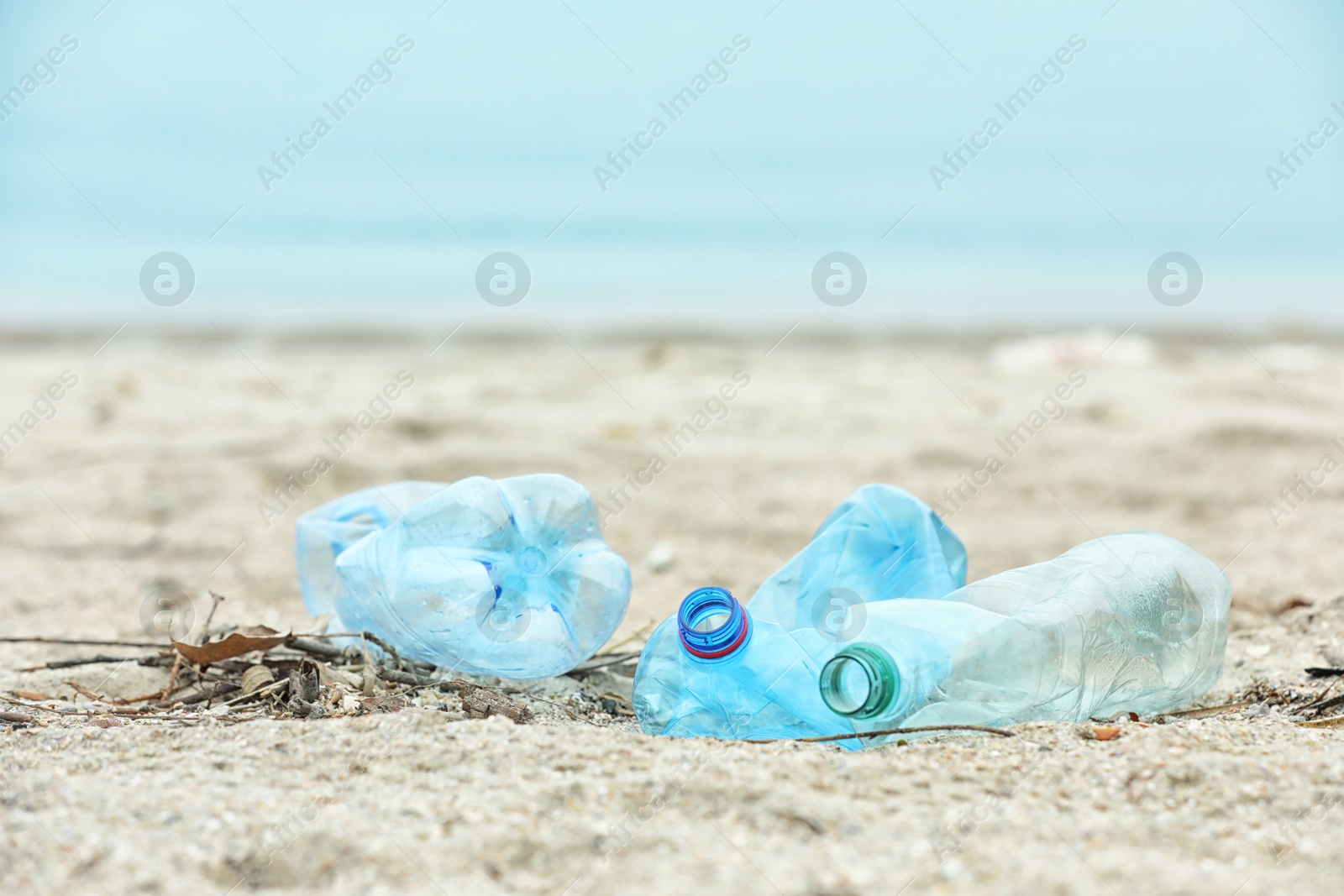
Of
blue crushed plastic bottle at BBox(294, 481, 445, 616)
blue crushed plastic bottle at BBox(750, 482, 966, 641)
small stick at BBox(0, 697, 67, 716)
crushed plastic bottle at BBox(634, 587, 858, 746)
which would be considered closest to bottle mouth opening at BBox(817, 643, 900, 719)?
crushed plastic bottle at BBox(634, 587, 858, 746)

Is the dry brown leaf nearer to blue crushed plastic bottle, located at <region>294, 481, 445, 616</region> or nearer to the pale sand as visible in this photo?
the pale sand

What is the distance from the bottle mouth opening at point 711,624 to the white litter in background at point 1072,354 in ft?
15.8

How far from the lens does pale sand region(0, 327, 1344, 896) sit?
1179 mm

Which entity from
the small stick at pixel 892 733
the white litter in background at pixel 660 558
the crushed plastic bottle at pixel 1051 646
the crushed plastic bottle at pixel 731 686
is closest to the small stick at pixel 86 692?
the crushed plastic bottle at pixel 731 686

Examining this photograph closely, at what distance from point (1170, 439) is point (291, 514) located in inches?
137

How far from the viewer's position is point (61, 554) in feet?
11.2

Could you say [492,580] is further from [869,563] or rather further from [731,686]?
[869,563]

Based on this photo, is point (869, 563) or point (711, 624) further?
point (869, 563)

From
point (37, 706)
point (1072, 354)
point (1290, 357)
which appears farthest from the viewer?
point (1072, 354)

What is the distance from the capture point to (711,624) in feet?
5.31

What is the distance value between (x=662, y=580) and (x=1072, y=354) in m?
4.03

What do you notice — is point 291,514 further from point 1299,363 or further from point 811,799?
point 1299,363

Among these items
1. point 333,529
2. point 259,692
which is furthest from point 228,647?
point 333,529

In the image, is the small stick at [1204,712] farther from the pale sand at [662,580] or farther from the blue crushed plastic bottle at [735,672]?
the blue crushed plastic bottle at [735,672]
